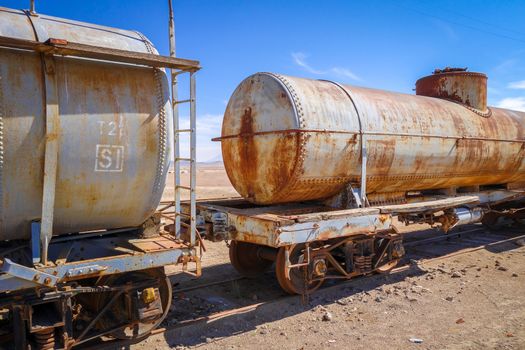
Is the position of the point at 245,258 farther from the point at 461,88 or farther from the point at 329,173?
the point at 461,88

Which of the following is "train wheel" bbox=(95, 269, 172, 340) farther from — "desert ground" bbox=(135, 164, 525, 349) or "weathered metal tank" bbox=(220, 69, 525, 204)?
"weathered metal tank" bbox=(220, 69, 525, 204)

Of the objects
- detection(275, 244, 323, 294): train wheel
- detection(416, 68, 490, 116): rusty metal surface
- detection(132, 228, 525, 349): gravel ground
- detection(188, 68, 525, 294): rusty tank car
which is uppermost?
detection(416, 68, 490, 116): rusty metal surface

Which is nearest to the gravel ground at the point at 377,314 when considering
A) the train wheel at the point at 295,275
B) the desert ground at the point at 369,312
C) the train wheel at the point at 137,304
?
the desert ground at the point at 369,312

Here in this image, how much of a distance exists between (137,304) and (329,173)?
3.82 meters

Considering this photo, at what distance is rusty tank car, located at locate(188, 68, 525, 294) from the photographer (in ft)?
21.5

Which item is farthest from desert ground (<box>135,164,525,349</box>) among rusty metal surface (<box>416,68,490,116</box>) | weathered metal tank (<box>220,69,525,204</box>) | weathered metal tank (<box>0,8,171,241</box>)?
rusty metal surface (<box>416,68,490,116</box>)

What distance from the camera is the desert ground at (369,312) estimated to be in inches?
215

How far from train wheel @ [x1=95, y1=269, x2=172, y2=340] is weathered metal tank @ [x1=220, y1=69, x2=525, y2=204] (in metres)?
2.58

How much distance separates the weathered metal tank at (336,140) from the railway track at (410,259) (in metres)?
1.65

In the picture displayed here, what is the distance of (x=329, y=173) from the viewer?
279 inches

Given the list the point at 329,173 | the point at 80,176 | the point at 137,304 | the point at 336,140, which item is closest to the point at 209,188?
the point at 329,173

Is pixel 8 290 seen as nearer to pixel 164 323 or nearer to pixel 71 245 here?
pixel 71 245

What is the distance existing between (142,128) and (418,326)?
15.6ft

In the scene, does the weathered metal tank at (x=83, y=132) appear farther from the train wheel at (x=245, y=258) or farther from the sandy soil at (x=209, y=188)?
the sandy soil at (x=209, y=188)
